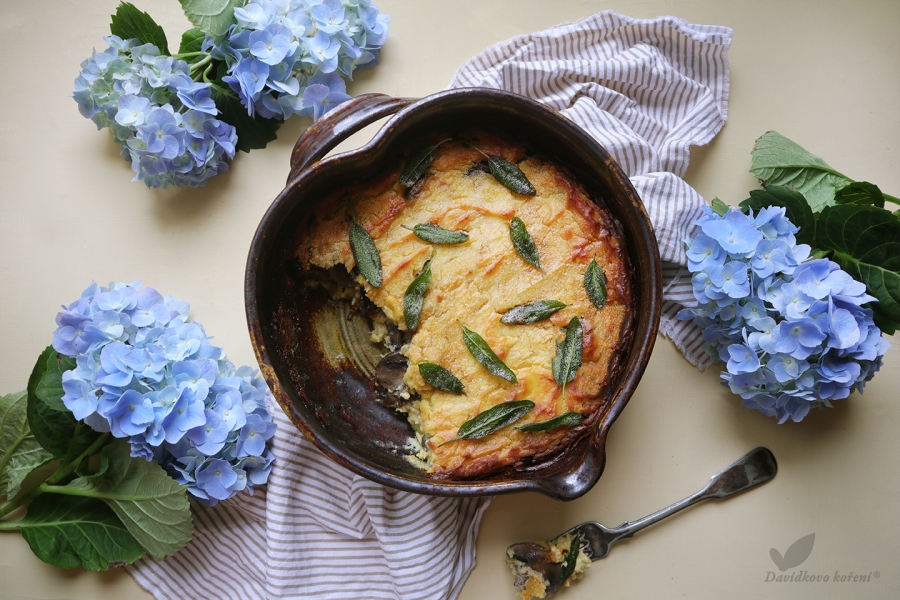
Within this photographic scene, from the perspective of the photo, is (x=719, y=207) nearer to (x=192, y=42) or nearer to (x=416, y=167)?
(x=416, y=167)

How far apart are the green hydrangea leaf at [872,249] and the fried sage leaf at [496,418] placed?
1.09 m

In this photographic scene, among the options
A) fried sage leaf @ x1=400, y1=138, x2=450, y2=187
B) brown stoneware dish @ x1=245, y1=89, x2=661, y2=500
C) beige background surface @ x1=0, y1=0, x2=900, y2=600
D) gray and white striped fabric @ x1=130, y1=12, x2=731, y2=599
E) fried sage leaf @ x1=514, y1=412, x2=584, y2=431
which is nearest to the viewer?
brown stoneware dish @ x1=245, y1=89, x2=661, y2=500

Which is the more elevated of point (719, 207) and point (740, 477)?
point (719, 207)

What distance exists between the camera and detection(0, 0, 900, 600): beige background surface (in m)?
2.08

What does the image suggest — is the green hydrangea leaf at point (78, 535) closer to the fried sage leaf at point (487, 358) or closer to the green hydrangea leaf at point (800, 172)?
the fried sage leaf at point (487, 358)

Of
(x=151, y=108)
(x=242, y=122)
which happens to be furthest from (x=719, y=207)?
(x=151, y=108)

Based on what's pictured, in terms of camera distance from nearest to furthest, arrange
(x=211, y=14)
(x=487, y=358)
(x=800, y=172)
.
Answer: (x=487, y=358) < (x=211, y=14) < (x=800, y=172)

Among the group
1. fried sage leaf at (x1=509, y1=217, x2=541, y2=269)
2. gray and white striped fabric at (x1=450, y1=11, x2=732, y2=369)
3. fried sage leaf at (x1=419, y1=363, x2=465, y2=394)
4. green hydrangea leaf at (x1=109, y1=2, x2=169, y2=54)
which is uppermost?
green hydrangea leaf at (x1=109, y1=2, x2=169, y2=54)

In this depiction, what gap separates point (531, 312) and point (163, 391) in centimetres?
108

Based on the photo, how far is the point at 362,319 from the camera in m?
2.07

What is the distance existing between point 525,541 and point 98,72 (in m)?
2.04

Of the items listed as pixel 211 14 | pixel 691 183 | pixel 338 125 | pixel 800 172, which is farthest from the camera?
pixel 691 183

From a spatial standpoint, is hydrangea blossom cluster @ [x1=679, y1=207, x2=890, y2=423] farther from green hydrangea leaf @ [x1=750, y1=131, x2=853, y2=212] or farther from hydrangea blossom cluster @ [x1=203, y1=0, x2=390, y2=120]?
hydrangea blossom cluster @ [x1=203, y1=0, x2=390, y2=120]

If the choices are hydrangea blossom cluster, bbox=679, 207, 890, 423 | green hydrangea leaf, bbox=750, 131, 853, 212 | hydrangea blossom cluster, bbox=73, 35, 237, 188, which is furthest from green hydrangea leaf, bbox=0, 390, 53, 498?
green hydrangea leaf, bbox=750, 131, 853, 212
